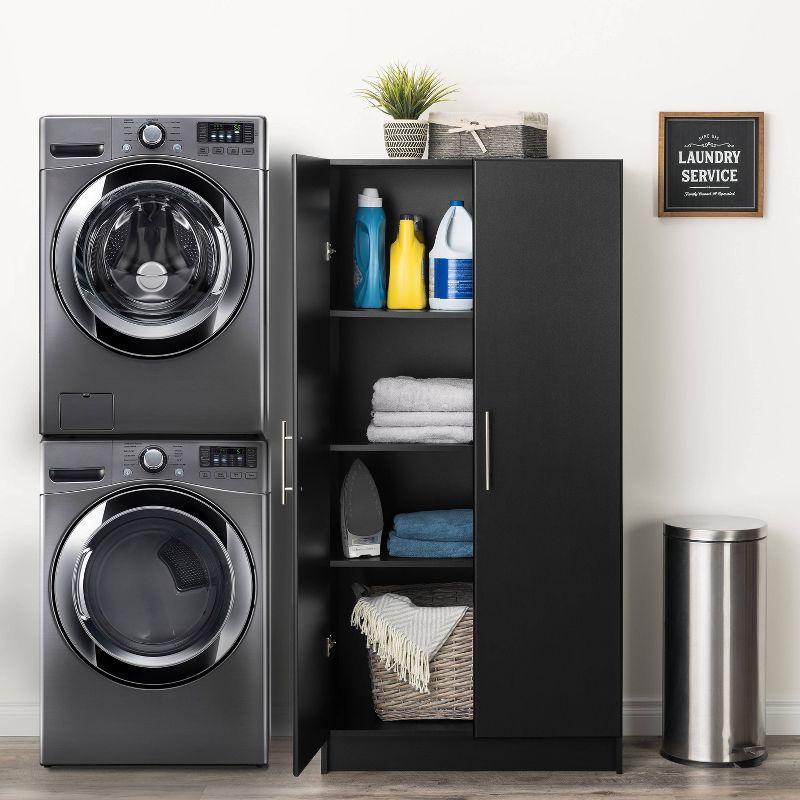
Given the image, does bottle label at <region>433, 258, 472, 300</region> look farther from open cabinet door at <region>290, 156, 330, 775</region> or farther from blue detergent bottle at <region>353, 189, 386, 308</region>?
open cabinet door at <region>290, 156, 330, 775</region>

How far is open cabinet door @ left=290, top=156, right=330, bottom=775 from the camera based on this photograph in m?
2.54

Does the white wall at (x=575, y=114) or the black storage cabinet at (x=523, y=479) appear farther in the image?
the white wall at (x=575, y=114)

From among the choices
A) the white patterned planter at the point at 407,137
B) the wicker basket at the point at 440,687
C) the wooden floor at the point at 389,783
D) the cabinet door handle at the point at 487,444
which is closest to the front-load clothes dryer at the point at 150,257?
the white patterned planter at the point at 407,137

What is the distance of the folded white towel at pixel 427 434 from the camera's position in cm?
278

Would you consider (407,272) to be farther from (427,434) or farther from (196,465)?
(196,465)

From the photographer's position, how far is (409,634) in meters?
2.75

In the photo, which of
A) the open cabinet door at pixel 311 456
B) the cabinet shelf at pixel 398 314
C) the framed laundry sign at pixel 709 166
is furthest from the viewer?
the framed laundry sign at pixel 709 166

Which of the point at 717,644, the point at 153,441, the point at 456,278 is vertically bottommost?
the point at 717,644

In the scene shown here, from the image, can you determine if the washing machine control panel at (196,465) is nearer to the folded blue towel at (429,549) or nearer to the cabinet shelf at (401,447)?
the cabinet shelf at (401,447)

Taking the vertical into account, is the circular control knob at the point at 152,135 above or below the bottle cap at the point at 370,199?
above

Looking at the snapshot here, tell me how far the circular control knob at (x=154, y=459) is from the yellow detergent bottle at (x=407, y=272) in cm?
76

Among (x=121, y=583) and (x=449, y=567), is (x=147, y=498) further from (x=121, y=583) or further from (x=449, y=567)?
(x=449, y=567)

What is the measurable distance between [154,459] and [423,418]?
29.1 inches

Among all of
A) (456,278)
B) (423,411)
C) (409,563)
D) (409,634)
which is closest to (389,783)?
(409,634)
